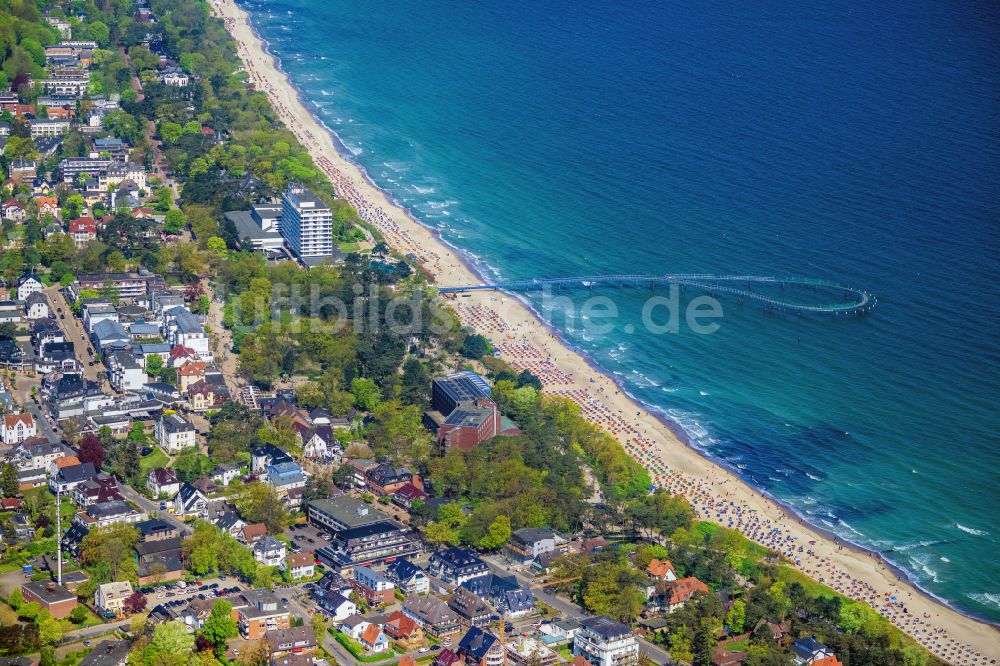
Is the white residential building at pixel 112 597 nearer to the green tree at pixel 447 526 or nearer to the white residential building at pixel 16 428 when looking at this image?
the green tree at pixel 447 526

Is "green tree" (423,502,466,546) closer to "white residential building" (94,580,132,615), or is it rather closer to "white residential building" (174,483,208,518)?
"white residential building" (174,483,208,518)

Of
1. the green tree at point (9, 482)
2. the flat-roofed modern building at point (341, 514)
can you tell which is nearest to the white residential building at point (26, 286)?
the green tree at point (9, 482)

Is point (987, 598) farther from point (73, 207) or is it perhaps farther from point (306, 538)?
point (73, 207)

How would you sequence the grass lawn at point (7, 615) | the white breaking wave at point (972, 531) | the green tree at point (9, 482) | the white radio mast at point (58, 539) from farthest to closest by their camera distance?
the white breaking wave at point (972, 531) → the green tree at point (9, 482) → the white radio mast at point (58, 539) → the grass lawn at point (7, 615)

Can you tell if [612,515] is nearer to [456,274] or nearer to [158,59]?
[456,274]

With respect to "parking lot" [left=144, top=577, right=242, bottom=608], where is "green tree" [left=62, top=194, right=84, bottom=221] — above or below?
above

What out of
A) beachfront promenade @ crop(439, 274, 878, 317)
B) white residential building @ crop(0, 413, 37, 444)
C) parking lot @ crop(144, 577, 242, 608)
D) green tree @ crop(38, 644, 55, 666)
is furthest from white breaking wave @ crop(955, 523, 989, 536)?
white residential building @ crop(0, 413, 37, 444)
